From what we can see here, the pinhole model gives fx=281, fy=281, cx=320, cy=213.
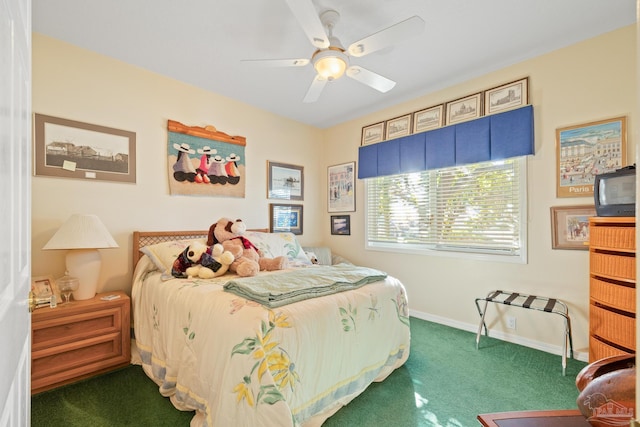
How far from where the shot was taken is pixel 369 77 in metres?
2.21

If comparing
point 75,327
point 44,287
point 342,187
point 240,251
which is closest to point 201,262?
point 240,251

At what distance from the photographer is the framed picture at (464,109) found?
2.82m

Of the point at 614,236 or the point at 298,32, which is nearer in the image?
the point at 614,236

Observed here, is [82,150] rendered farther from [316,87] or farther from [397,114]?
[397,114]

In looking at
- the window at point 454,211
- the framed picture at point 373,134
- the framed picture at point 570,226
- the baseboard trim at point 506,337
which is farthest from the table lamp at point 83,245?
the framed picture at point 570,226

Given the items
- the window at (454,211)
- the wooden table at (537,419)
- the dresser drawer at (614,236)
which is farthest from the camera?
the window at (454,211)

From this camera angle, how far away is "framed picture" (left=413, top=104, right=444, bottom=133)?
10.1 ft

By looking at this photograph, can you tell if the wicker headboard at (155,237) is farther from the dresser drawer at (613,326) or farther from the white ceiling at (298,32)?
the dresser drawer at (613,326)

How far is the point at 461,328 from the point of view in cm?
294

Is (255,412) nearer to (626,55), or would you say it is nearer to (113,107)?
(113,107)

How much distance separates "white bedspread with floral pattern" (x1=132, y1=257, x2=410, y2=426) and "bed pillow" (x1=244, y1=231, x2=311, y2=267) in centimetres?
73

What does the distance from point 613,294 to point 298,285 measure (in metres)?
2.03

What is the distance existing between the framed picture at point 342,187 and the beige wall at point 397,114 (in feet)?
3.35

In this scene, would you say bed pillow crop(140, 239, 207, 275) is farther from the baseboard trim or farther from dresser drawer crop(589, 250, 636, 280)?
dresser drawer crop(589, 250, 636, 280)
